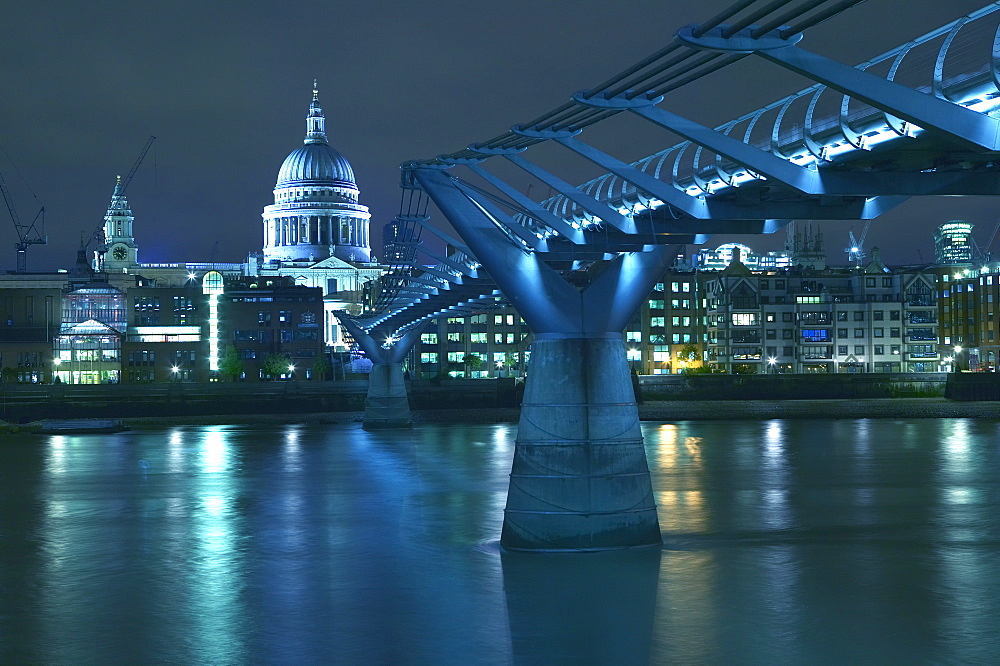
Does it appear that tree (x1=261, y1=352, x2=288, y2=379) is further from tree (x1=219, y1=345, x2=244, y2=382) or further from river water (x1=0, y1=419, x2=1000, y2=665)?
river water (x1=0, y1=419, x2=1000, y2=665)

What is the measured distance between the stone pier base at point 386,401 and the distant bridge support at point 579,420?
55048 millimetres

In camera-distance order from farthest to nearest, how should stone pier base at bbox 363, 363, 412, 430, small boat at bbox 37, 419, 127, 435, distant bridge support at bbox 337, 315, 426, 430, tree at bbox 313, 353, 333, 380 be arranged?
tree at bbox 313, 353, 333, 380 < small boat at bbox 37, 419, 127, 435 < stone pier base at bbox 363, 363, 412, 430 < distant bridge support at bbox 337, 315, 426, 430

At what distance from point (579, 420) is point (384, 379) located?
57792 mm

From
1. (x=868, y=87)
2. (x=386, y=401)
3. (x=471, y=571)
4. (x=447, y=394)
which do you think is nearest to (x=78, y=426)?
(x=386, y=401)

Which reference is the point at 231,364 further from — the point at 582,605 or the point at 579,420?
the point at 582,605

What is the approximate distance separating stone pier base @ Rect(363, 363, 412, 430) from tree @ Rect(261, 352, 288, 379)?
5134cm

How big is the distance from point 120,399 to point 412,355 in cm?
3967

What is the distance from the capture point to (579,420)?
26.4 m

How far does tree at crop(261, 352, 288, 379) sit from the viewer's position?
438 ft

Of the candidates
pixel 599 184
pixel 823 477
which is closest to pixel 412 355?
pixel 823 477

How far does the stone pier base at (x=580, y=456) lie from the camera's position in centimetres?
2620

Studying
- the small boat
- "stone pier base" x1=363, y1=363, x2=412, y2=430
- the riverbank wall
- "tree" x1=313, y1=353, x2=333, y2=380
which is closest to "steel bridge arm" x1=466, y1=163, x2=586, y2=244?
"stone pier base" x1=363, y1=363, x2=412, y2=430

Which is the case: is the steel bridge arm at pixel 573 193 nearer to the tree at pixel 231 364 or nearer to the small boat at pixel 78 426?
the small boat at pixel 78 426

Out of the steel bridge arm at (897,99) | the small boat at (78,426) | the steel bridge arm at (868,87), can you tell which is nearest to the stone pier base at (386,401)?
the small boat at (78,426)
